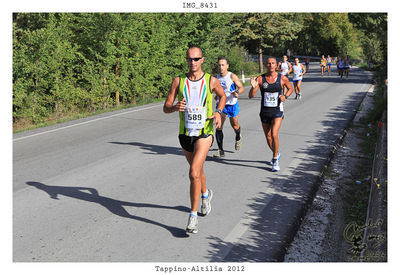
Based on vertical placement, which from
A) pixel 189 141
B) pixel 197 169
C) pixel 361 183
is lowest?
pixel 361 183

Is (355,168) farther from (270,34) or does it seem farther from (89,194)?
(270,34)

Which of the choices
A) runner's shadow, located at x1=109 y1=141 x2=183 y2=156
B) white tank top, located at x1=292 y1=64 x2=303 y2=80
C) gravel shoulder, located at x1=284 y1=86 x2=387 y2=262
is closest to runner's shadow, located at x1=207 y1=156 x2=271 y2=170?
runner's shadow, located at x1=109 y1=141 x2=183 y2=156

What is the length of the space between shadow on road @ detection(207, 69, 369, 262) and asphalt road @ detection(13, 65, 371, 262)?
1cm

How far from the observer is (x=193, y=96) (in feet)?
16.5

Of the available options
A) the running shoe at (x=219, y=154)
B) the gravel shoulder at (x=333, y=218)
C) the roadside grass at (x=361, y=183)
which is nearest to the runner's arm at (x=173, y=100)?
the gravel shoulder at (x=333, y=218)

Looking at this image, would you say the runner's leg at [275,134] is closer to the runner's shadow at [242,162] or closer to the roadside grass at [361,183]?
the runner's shadow at [242,162]

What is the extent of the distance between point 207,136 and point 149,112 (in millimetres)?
9524

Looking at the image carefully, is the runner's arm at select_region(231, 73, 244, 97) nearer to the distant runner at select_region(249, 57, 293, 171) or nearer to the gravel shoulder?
the distant runner at select_region(249, 57, 293, 171)

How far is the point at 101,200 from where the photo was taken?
606cm

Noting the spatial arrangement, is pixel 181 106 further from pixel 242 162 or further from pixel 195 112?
pixel 242 162

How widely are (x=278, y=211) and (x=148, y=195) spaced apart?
1928 mm

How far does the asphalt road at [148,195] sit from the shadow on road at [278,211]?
0.01 metres

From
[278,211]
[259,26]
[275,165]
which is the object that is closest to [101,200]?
[278,211]

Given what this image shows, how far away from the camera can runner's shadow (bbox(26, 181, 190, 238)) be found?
201 inches
